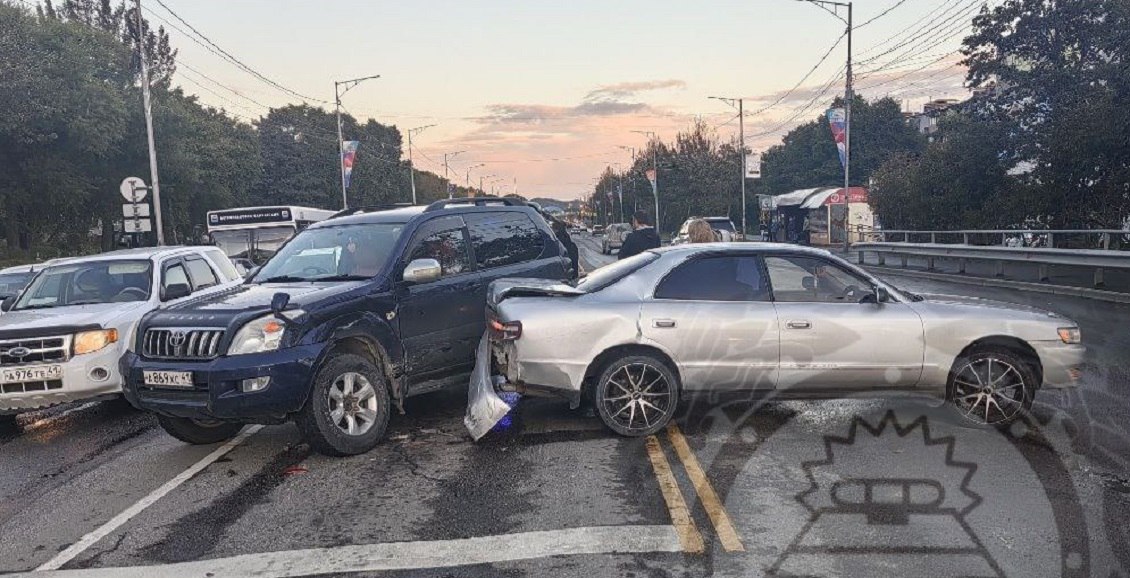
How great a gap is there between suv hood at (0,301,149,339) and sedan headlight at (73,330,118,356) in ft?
0.20

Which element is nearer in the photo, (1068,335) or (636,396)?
(636,396)

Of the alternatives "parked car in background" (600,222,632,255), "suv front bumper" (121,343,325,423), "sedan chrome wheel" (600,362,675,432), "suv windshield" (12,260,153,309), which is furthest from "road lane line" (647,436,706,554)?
"parked car in background" (600,222,632,255)

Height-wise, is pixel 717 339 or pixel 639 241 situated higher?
pixel 639 241

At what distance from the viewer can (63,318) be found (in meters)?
7.83

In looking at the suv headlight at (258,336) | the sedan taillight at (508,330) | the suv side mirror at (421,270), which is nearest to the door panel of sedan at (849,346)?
the sedan taillight at (508,330)

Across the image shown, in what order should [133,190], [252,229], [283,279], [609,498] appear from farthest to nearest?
[252,229]
[133,190]
[283,279]
[609,498]

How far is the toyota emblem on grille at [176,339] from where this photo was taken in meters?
6.17

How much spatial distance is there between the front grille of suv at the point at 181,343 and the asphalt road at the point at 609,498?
867 millimetres

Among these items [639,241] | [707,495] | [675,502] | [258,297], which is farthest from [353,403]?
[639,241]

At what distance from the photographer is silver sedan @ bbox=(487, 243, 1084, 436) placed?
645cm

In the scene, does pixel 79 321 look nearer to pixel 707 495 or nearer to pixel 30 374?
pixel 30 374

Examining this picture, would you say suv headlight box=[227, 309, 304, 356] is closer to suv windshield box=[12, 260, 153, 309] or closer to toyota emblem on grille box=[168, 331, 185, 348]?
toyota emblem on grille box=[168, 331, 185, 348]

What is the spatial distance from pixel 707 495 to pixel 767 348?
1695 millimetres

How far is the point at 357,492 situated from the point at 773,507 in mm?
2618
